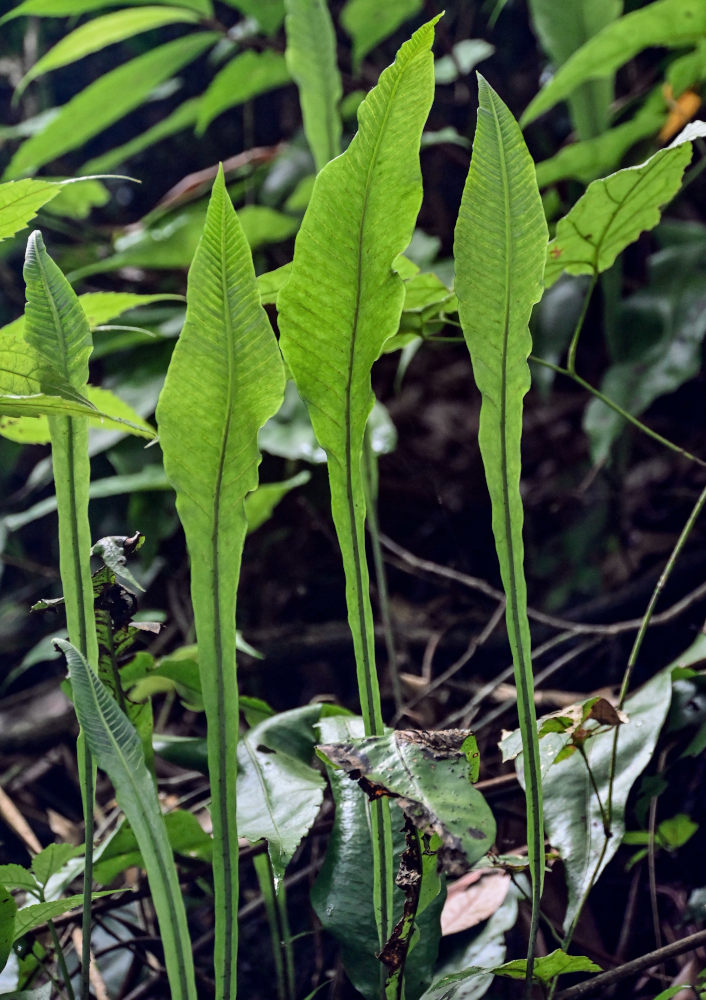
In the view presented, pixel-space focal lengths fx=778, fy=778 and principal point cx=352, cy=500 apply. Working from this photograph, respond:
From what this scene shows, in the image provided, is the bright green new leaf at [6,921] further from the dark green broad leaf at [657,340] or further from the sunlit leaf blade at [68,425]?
the dark green broad leaf at [657,340]

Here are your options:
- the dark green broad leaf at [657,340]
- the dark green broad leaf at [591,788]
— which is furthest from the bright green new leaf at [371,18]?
the dark green broad leaf at [591,788]

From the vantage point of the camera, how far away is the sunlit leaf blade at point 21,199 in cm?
43

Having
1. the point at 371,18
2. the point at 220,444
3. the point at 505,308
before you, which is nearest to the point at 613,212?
the point at 505,308

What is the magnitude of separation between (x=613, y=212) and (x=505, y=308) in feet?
0.62

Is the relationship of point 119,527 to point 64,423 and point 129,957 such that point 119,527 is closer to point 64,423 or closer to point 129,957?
point 129,957

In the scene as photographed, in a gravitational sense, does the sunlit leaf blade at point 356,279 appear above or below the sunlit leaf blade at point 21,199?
below

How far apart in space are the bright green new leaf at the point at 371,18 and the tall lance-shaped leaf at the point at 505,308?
90 cm

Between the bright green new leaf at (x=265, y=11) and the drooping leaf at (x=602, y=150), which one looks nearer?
the drooping leaf at (x=602, y=150)

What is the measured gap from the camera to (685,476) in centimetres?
109

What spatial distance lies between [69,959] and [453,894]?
357 mm

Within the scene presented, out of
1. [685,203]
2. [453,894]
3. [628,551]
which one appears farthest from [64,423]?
[685,203]

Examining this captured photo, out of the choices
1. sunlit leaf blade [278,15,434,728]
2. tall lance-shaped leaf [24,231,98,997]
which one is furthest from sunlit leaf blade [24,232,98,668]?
sunlit leaf blade [278,15,434,728]

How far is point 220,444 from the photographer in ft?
1.33

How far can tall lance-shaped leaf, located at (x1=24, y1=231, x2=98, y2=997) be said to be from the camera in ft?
1.40
